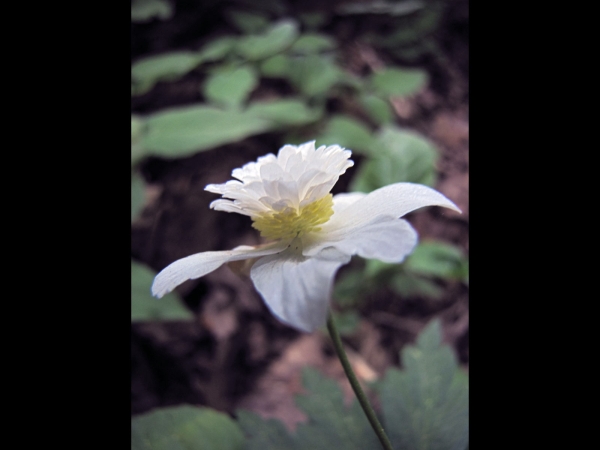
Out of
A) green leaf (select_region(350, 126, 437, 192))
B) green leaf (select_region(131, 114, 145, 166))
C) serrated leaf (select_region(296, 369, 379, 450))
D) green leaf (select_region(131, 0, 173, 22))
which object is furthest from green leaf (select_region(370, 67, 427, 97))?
serrated leaf (select_region(296, 369, 379, 450))

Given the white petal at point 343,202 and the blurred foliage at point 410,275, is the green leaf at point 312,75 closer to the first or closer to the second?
the blurred foliage at point 410,275

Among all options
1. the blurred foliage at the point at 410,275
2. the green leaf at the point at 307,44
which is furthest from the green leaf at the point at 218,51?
the blurred foliage at the point at 410,275

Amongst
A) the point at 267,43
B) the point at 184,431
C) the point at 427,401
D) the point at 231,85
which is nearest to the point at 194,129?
the point at 231,85

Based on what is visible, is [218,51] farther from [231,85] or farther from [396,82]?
[396,82]

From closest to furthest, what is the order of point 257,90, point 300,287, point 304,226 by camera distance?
point 300,287, point 304,226, point 257,90
